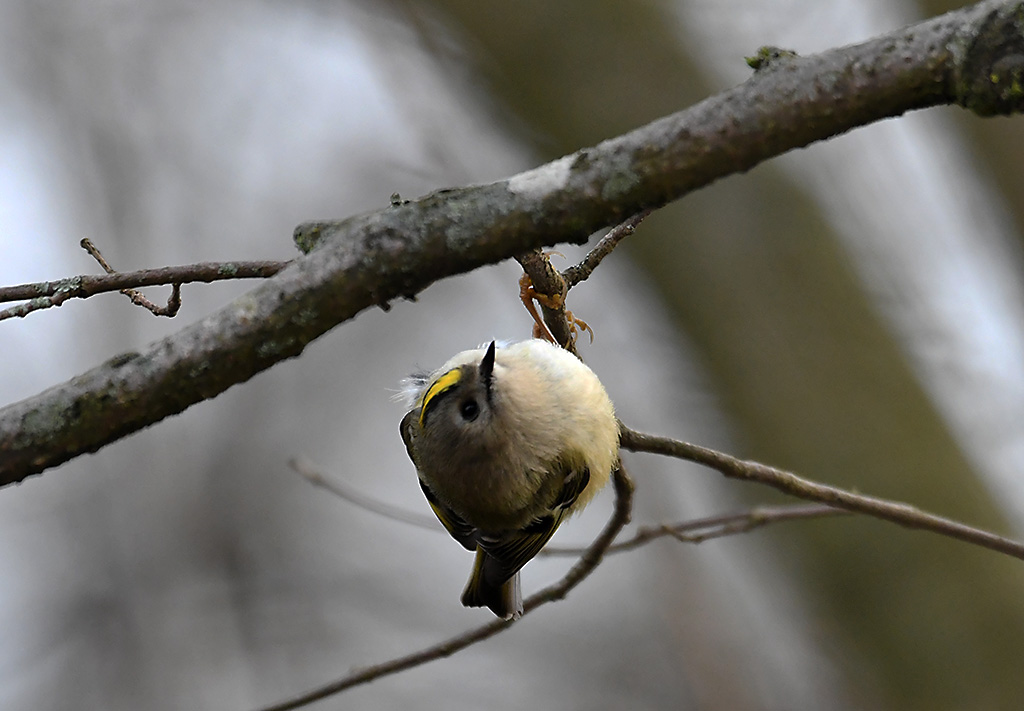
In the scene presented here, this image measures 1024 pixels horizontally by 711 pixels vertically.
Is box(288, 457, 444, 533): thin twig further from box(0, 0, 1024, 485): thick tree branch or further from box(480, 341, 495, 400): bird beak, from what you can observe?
box(0, 0, 1024, 485): thick tree branch

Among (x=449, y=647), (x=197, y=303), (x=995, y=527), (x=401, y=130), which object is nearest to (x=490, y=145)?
(x=401, y=130)

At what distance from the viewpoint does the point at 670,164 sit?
23.4 inches

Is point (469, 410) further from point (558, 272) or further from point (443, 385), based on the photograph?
point (558, 272)

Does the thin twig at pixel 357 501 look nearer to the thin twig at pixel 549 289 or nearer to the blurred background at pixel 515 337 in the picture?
the thin twig at pixel 549 289

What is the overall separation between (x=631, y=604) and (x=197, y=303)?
2216 mm

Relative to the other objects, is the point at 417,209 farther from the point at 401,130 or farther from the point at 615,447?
the point at 401,130

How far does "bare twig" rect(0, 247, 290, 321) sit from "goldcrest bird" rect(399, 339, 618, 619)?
2.09 ft

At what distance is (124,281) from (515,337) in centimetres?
221

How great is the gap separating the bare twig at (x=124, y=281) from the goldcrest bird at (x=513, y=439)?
2.09 feet

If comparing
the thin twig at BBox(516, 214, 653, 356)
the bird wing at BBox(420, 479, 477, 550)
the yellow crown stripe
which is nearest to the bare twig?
the thin twig at BBox(516, 214, 653, 356)

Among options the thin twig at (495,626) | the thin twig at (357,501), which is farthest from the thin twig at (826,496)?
the thin twig at (357,501)

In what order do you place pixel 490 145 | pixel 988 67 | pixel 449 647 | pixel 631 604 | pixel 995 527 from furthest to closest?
pixel 631 604, pixel 490 145, pixel 995 527, pixel 449 647, pixel 988 67

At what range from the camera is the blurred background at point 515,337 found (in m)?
2.40

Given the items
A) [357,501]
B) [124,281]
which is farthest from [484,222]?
[357,501]
